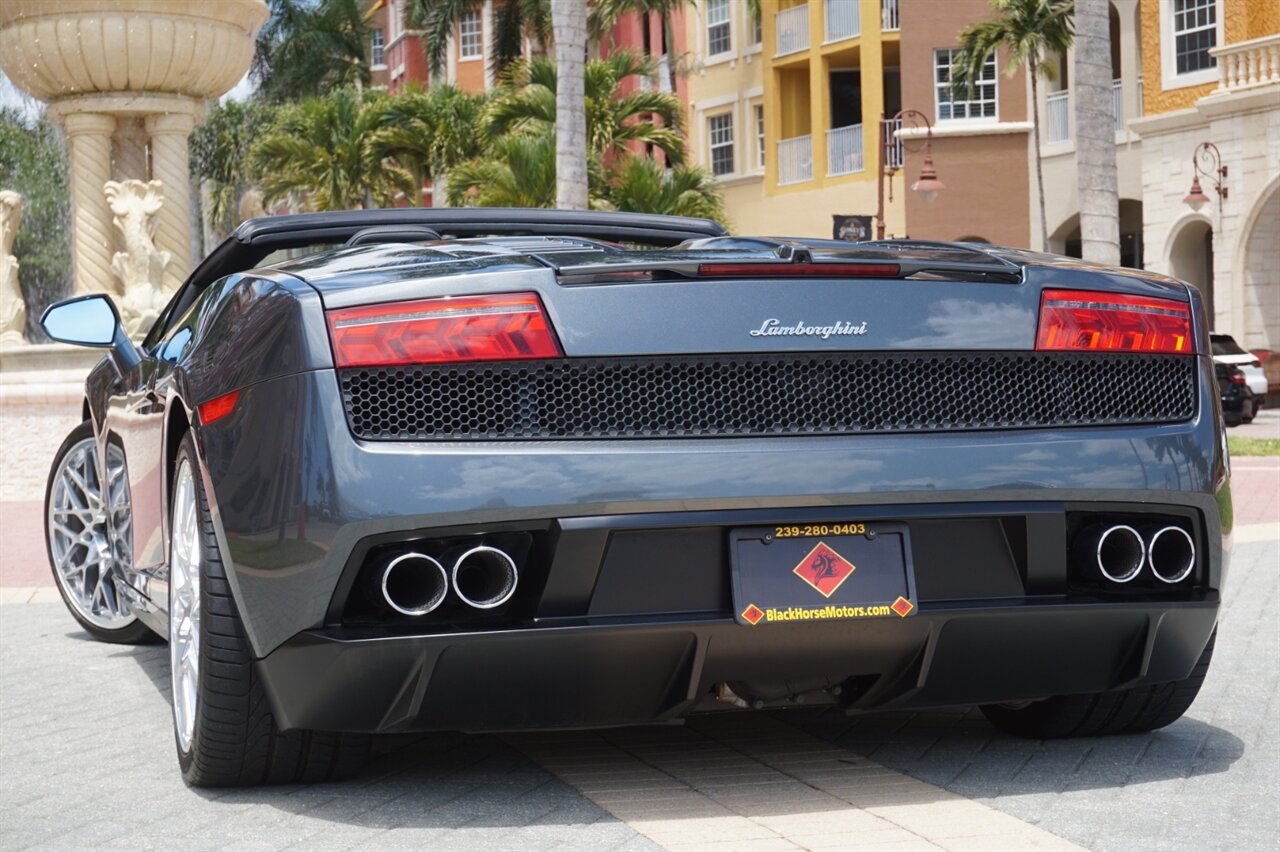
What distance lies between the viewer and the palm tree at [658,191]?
86.2 feet

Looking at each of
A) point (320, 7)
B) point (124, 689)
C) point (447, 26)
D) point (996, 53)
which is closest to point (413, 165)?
point (447, 26)

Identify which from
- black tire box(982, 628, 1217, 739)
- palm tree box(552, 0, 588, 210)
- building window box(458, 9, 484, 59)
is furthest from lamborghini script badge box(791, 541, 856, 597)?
building window box(458, 9, 484, 59)

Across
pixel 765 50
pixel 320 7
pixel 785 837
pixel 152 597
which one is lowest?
pixel 785 837

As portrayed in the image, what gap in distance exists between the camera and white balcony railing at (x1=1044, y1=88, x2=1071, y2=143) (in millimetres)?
40500

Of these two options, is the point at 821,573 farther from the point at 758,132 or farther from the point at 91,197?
the point at 758,132

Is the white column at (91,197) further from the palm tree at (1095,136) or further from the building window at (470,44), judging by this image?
the building window at (470,44)

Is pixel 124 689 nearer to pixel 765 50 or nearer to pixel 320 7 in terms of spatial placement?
pixel 765 50

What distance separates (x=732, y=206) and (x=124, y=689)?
44122 millimetres

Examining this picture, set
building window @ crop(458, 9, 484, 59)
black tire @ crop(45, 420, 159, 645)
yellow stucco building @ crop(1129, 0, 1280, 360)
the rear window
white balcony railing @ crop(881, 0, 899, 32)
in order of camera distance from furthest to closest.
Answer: building window @ crop(458, 9, 484, 59)
white balcony railing @ crop(881, 0, 899, 32)
yellow stucco building @ crop(1129, 0, 1280, 360)
the rear window
black tire @ crop(45, 420, 159, 645)

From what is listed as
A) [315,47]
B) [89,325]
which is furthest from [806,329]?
[315,47]

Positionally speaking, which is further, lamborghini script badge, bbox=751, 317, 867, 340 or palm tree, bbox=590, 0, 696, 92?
palm tree, bbox=590, 0, 696, 92

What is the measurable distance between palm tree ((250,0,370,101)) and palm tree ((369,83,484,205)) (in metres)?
18.4

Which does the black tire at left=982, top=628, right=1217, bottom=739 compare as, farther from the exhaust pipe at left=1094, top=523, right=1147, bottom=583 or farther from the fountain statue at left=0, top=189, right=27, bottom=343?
the fountain statue at left=0, top=189, right=27, bottom=343

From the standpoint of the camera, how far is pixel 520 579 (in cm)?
360
